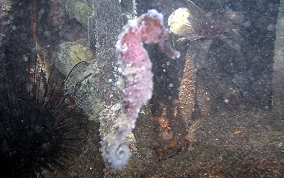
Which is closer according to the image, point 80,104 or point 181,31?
point 80,104

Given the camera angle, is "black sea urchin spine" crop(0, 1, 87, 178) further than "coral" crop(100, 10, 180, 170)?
Yes

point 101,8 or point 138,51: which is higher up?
point 101,8

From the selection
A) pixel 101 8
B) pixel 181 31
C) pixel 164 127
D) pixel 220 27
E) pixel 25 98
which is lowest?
pixel 164 127

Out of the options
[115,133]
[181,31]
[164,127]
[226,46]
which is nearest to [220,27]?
[226,46]

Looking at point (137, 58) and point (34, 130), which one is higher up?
point (137, 58)

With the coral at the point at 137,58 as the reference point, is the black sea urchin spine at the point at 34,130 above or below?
below

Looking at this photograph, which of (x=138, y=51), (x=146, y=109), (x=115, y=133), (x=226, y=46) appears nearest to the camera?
(x=138, y=51)

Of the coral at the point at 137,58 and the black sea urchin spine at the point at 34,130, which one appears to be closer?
the coral at the point at 137,58

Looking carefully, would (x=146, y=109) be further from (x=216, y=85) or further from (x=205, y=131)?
(x=216, y=85)

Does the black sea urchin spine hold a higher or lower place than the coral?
lower

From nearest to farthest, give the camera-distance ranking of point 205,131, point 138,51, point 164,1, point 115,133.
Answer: point 138,51 < point 115,133 < point 205,131 < point 164,1

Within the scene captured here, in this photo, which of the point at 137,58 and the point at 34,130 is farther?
the point at 34,130
